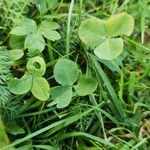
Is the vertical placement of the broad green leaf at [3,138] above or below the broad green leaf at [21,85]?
below

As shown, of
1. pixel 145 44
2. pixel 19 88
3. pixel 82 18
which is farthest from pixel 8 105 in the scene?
pixel 145 44

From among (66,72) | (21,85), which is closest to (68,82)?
(66,72)

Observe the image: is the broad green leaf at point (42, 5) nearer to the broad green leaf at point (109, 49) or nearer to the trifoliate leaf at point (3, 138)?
the broad green leaf at point (109, 49)

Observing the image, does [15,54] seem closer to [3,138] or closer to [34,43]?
[34,43]

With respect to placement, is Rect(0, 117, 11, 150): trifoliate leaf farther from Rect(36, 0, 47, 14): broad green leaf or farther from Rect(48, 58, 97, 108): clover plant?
Rect(36, 0, 47, 14): broad green leaf

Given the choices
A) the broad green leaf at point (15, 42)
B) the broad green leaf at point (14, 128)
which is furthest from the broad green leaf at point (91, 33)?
the broad green leaf at point (14, 128)

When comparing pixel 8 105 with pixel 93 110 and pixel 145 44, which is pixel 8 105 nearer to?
pixel 93 110
